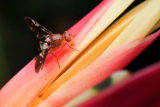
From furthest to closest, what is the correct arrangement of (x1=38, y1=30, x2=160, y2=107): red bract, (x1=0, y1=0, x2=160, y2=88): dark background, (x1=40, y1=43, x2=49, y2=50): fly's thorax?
(x1=0, y1=0, x2=160, y2=88): dark background
(x1=40, y1=43, x2=49, y2=50): fly's thorax
(x1=38, y1=30, x2=160, y2=107): red bract

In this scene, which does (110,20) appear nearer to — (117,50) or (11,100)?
(117,50)

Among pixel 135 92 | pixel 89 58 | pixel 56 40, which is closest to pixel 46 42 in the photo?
pixel 56 40

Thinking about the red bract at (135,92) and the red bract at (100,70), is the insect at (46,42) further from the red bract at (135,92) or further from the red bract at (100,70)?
the red bract at (135,92)

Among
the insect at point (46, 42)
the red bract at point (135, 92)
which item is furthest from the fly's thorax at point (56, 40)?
the red bract at point (135, 92)

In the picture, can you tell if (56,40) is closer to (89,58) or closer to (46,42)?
(46,42)

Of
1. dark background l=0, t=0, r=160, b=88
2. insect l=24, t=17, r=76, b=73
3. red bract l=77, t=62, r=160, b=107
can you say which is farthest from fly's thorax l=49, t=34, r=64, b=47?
red bract l=77, t=62, r=160, b=107

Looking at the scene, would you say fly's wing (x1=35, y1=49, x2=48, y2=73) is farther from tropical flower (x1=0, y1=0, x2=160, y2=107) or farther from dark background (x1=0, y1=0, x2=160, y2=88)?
dark background (x1=0, y1=0, x2=160, y2=88)
